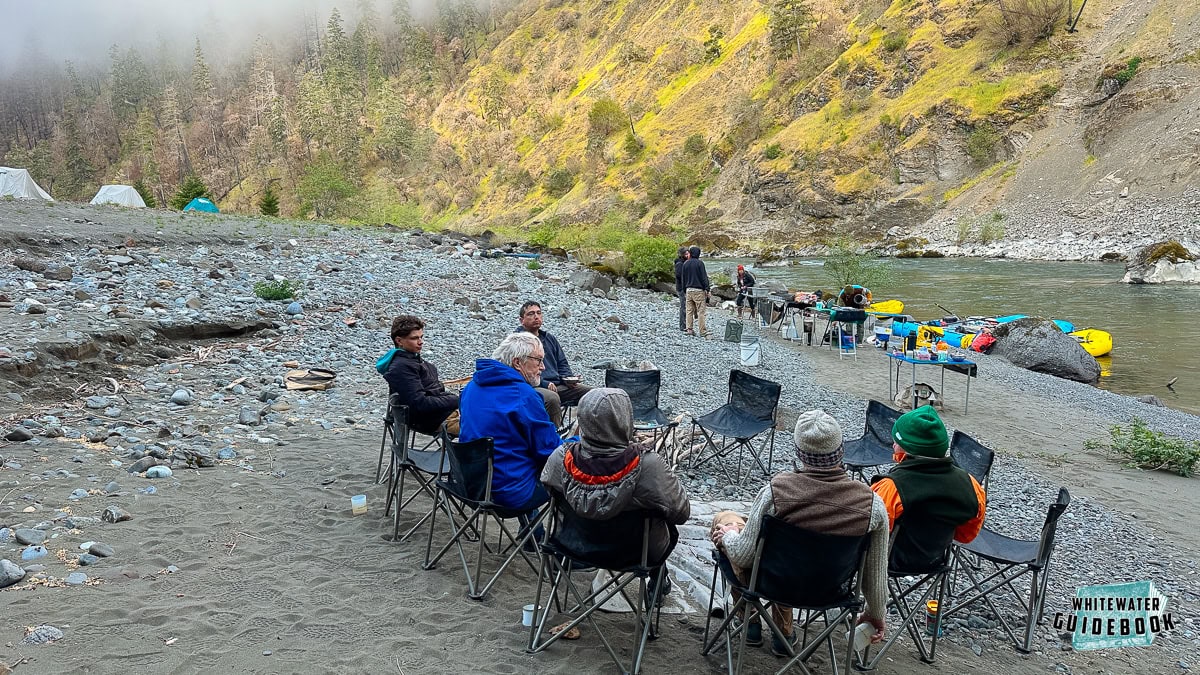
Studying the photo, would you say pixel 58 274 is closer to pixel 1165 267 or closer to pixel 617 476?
pixel 617 476

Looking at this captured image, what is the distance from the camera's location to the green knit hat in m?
3.30

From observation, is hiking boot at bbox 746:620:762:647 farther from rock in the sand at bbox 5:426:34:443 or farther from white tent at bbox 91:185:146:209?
white tent at bbox 91:185:146:209

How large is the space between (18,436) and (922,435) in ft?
20.6

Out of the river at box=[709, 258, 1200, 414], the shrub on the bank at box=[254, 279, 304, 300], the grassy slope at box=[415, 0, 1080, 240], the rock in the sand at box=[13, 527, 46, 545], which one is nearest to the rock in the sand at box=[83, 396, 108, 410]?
the rock in the sand at box=[13, 527, 46, 545]

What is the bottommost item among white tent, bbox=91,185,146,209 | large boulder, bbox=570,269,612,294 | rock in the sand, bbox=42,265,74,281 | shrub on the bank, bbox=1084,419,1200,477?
shrub on the bank, bbox=1084,419,1200,477

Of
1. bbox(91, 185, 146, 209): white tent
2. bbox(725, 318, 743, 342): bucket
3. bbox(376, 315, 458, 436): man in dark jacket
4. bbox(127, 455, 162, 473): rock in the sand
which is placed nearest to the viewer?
bbox(376, 315, 458, 436): man in dark jacket

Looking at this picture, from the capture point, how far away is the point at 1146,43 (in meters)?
46.2

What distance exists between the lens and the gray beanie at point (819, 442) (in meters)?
3.00

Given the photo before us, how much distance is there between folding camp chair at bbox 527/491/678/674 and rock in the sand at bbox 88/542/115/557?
7.88 feet

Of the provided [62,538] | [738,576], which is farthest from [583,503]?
[62,538]

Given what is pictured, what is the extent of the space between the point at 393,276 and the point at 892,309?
13.4 meters

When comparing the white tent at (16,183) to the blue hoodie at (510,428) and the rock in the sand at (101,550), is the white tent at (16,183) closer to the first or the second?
the rock in the sand at (101,550)

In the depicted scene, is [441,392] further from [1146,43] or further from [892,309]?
[1146,43]

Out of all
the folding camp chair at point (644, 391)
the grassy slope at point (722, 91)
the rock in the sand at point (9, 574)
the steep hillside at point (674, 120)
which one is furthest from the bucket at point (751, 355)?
the grassy slope at point (722, 91)
